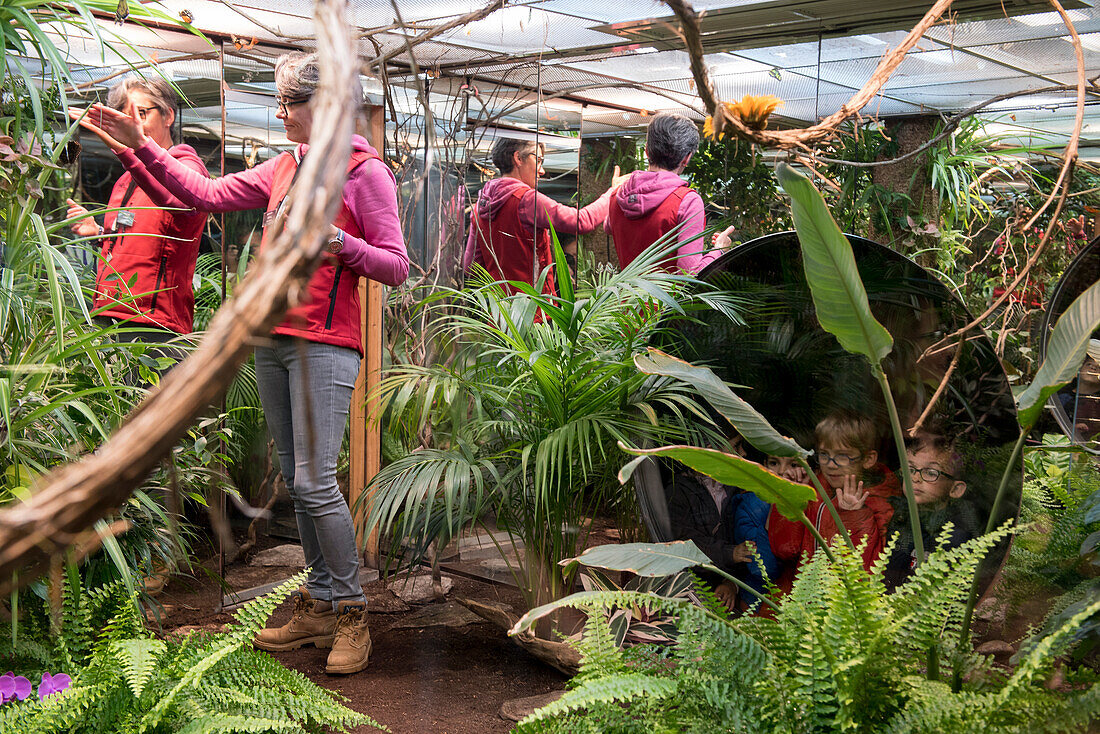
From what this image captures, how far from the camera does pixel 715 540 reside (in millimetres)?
2850

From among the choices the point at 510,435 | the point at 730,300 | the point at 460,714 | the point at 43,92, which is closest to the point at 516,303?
the point at 510,435

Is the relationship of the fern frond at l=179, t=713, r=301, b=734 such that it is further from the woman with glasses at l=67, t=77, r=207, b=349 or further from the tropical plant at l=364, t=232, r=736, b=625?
the woman with glasses at l=67, t=77, r=207, b=349

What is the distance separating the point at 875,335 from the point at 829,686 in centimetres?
72

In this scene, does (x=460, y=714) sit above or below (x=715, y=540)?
below

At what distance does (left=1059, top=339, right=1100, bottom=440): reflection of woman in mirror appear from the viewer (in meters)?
2.93

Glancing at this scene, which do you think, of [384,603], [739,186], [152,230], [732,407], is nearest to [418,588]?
[384,603]

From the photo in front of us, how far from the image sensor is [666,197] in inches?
134

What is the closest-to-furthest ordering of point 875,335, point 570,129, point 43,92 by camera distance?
point 875,335, point 43,92, point 570,129

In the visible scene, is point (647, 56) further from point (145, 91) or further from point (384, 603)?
point (384, 603)

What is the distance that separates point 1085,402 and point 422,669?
2425 mm

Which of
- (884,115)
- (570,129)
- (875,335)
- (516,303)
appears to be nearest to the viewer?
(875,335)

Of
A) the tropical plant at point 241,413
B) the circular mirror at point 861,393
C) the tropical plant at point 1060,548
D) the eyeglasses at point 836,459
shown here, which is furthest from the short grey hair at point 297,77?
the tropical plant at point 1060,548

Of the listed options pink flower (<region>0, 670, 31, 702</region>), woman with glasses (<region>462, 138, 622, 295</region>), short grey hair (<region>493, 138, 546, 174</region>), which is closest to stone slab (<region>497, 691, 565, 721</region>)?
pink flower (<region>0, 670, 31, 702</region>)

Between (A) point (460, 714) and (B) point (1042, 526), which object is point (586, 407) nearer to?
(A) point (460, 714)
